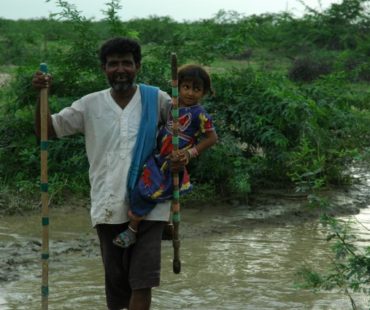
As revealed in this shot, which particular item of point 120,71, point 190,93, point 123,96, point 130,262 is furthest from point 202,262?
point 120,71

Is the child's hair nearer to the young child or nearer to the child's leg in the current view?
the young child

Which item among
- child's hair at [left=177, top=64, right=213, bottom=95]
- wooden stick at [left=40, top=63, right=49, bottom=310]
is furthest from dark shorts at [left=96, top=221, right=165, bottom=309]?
child's hair at [left=177, top=64, right=213, bottom=95]

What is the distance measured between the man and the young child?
54 millimetres

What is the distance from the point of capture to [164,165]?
416 centimetres

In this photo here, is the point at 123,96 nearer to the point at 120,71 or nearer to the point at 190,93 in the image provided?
the point at 120,71

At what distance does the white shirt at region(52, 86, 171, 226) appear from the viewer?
412cm

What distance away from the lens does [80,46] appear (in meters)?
9.03

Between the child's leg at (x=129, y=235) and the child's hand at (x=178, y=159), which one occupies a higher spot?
the child's hand at (x=178, y=159)

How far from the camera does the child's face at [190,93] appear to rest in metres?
4.35

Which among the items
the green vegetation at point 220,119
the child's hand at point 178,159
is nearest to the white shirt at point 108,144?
the child's hand at point 178,159

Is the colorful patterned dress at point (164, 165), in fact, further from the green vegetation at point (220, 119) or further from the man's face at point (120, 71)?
the green vegetation at point (220, 119)

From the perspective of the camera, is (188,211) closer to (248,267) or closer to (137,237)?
(248,267)

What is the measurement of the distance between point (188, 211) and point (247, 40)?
2.31 meters

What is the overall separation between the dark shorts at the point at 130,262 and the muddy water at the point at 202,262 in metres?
1.13
